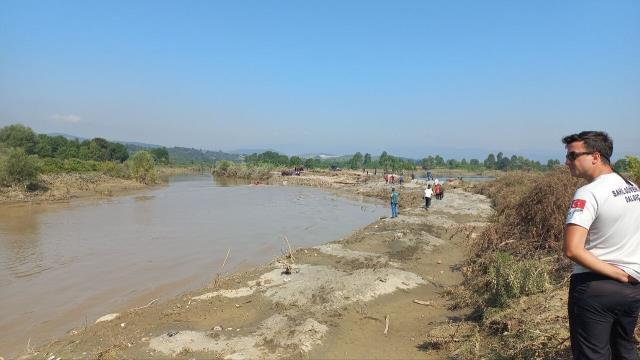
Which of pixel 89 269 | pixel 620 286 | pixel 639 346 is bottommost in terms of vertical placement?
pixel 89 269

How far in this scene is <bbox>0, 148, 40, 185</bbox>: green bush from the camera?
34562 millimetres

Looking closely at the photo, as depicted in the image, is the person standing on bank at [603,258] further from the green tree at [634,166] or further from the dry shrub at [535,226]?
the green tree at [634,166]

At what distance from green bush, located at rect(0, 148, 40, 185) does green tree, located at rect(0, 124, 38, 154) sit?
36342 mm

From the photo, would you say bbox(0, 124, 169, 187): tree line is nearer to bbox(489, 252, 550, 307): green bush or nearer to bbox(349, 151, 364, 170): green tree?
bbox(489, 252, 550, 307): green bush

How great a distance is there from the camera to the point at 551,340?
5.23 meters

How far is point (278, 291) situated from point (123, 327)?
3.13 meters

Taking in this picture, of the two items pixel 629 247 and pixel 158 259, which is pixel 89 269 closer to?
pixel 158 259

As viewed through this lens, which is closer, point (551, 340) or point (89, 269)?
point (551, 340)

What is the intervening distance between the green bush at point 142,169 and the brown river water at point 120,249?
67.4ft

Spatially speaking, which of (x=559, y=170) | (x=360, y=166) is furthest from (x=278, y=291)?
(x=360, y=166)

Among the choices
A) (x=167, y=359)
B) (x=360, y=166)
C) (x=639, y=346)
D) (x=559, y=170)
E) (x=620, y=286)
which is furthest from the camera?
(x=360, y=166)

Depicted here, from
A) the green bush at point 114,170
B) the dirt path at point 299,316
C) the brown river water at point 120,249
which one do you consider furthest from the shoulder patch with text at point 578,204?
the green bush at point 114,170

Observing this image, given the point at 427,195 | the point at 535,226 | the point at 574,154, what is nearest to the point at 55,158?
the point at 427,195

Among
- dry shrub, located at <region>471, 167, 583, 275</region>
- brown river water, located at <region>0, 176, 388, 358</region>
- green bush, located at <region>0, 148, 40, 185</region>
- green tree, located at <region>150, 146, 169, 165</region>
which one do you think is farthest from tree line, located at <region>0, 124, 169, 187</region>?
dry shrub, located at <region>471, 167, 583, 275</region>
